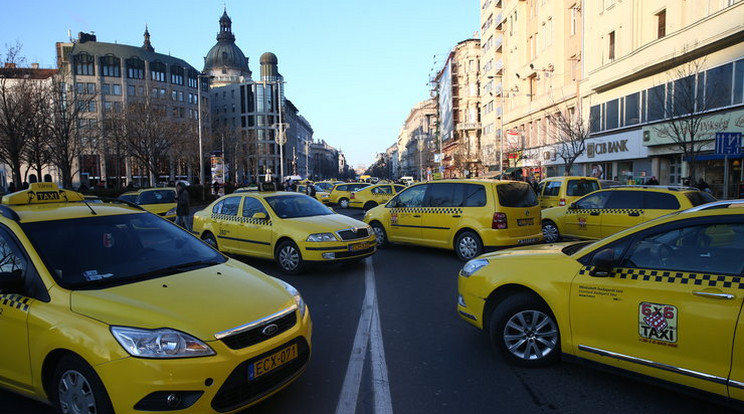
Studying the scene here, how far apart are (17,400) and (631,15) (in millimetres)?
31135

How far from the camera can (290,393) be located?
3.84 metres

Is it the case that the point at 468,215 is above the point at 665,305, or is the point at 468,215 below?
above

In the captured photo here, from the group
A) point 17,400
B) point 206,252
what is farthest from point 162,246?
point 17,400

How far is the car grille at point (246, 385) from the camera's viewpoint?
9.93ft

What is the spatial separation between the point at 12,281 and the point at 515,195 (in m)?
8.43

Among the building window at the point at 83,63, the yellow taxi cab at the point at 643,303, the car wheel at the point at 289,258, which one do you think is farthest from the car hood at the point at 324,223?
the building window at the point at 83,63

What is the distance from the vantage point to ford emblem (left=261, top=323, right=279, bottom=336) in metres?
3.32

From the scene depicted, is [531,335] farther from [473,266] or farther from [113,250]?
[113,250]

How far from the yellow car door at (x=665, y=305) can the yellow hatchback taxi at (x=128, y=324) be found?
7.73 ft

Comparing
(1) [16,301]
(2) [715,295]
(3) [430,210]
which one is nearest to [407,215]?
(3) [430,210]

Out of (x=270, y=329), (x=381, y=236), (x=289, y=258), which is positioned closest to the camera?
(x=270, y=329)

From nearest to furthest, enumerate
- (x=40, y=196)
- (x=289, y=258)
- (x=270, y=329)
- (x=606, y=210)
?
(x=270, y=329), (x=40, y=196), (x=289, y=258), (x=606, y=210)

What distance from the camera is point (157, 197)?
1864cm

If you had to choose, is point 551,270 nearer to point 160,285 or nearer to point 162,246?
point 160,285
